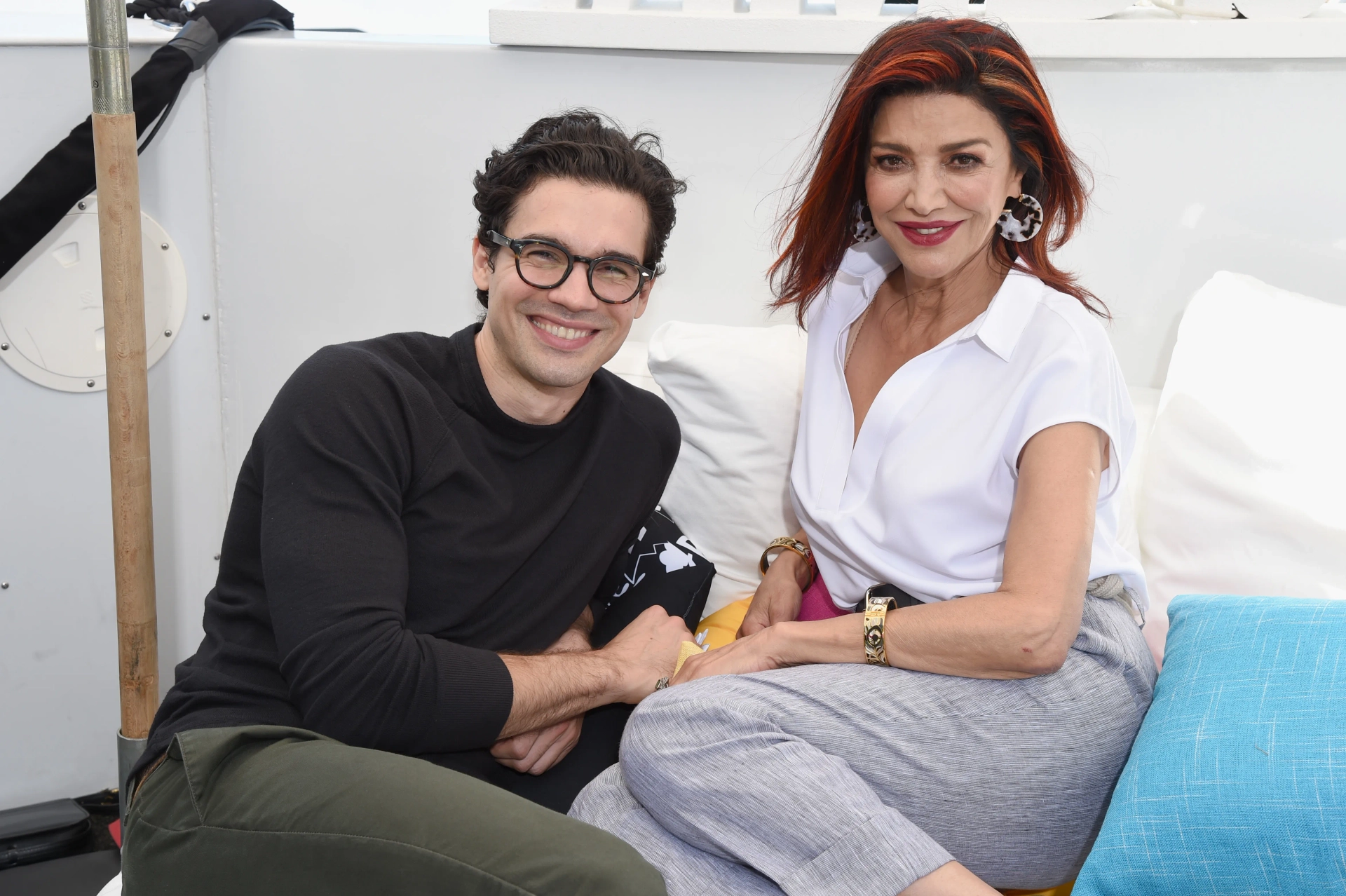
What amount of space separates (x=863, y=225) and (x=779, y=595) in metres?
0.53

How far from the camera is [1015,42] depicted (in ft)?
4.36

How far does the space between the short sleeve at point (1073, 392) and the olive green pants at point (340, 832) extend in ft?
2.10

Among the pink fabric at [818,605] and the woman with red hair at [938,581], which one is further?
the pink fabric at [818,605]

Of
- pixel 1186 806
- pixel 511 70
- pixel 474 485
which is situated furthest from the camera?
pixel 511 70

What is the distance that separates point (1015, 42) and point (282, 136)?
1.24 metres

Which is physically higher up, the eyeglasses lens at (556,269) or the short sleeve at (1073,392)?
the eyeglasses lens at (556,269)

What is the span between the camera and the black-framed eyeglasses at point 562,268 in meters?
1.37

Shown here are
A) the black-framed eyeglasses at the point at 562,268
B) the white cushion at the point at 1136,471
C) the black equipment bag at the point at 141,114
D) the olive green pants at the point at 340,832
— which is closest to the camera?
the olive green pants at the point at 340,832

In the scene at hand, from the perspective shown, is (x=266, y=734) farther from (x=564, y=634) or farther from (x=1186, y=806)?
(x=1186, y=806)

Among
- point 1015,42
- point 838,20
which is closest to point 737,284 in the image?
point 838,20

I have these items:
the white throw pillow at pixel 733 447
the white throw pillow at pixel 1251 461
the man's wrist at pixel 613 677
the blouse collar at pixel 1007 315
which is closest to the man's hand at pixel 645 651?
the man's wrist at pixel 613 677

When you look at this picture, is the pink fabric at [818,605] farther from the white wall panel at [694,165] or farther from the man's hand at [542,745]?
the white wall panel at [694,165]

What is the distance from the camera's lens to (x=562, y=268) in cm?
138

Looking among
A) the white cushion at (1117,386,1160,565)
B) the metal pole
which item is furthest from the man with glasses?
the white cushion at (1117,386,1160,565)
